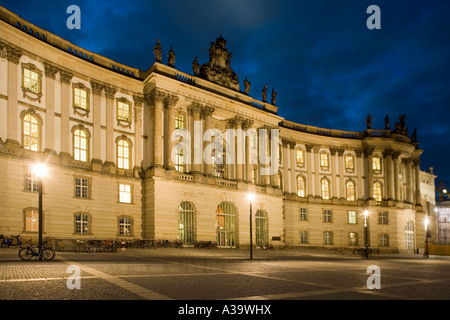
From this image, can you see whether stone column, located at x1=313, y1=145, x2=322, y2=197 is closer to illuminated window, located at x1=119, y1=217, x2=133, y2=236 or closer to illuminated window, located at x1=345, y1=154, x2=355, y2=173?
illuminated window, located at x1=345, y1=154, x2=355, y2=173

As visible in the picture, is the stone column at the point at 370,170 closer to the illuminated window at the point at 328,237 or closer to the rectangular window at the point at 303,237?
the illuminated window at the point at 328,237

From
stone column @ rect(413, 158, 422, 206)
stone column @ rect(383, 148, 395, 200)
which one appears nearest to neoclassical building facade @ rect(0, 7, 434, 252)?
stone column @ rect(383, 148, 395, 200)

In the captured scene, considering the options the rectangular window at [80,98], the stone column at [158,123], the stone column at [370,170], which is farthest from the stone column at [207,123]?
the stone column at [370,170]

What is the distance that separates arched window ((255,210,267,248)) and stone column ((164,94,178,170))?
48.3 ft

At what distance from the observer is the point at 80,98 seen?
3941 cm

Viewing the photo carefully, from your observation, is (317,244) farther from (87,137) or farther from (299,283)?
(299,283)

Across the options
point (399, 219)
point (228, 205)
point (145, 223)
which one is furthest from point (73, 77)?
point (399, 219)

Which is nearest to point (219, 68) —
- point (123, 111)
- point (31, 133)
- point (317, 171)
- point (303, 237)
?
point (123, 111)

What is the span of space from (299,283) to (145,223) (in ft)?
94.5

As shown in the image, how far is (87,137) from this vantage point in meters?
39.7

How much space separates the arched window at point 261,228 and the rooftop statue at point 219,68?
16.2 m

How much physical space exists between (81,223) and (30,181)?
6315mm

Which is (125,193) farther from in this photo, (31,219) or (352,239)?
(352,239)
